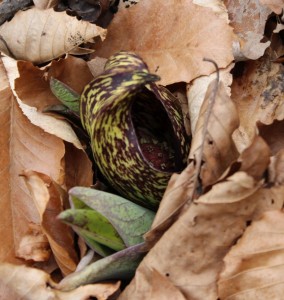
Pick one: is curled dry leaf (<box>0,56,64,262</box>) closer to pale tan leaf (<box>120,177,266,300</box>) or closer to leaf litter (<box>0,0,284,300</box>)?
leaf litter (<box>0,0,284,300</box>)

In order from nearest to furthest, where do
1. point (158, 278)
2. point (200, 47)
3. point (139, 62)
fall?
point (158, 278) < point (139, 62) < point (200, 47)

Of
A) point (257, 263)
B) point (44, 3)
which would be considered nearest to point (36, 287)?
point (257, 263)

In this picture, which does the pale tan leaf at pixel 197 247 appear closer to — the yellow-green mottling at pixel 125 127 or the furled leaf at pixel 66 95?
the yellow-green mottling at pixel 125 127

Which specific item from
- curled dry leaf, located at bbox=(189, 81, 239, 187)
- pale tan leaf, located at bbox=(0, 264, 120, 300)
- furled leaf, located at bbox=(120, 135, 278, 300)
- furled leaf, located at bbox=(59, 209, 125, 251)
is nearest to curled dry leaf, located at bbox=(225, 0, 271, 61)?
curled dry leaf, located at bbox=(189, 81, 239, 187)

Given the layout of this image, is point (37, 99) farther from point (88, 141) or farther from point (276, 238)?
point (276, 238)

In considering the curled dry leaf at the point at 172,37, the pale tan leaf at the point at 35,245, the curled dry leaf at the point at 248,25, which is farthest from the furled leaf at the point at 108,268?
the curled dry leaf at the point at 248,25

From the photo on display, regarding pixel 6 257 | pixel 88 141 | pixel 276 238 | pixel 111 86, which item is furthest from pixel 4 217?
pixel 276 238

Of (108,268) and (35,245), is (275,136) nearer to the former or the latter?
(108,268)
